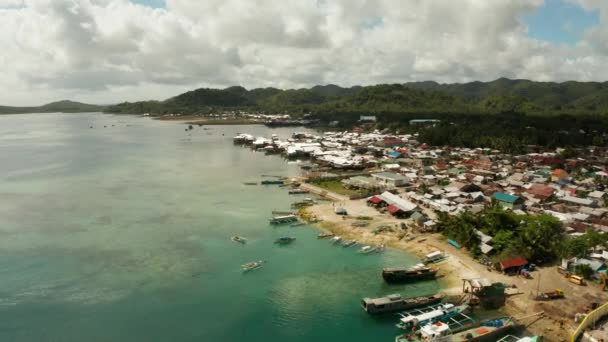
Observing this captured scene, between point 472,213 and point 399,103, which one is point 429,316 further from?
point 399,103

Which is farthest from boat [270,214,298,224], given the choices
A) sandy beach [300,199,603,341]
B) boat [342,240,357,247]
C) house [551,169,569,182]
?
house [551,169,569,182]

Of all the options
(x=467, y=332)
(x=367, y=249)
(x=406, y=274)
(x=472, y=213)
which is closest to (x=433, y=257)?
(x=406, y=274)

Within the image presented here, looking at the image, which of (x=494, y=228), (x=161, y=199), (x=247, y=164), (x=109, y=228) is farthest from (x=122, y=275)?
(x=247, y=164)

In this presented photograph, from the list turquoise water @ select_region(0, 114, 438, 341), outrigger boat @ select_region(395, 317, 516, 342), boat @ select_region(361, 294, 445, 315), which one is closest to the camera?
outrigger boat @ select_region(395, 317, 516, 342)

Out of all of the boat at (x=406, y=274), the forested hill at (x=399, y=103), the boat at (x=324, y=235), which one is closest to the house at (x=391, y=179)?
the boat at (x=324, y=235)

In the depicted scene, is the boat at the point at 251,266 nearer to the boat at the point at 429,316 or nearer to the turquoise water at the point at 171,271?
the turquoise water at the point at 171,271

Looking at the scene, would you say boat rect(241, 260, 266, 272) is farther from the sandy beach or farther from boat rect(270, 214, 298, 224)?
boat rect(270, 214, 298, 224)
